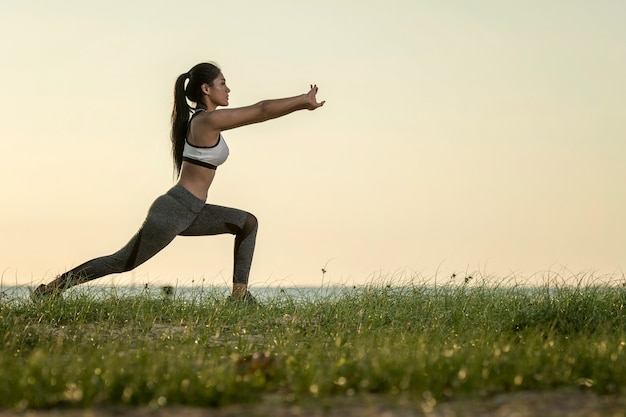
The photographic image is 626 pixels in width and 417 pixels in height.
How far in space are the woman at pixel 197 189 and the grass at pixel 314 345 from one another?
369 mm

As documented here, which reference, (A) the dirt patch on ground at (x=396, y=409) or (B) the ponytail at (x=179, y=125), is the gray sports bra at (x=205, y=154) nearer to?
(B) the ponytail at (x=179, y=125)

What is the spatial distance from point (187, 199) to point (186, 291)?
1300 millimetres

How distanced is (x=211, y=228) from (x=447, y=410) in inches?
211

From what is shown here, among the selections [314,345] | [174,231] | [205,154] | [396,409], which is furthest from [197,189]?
[396,409]

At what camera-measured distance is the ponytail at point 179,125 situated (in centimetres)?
867

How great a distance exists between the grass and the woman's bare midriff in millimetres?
1160

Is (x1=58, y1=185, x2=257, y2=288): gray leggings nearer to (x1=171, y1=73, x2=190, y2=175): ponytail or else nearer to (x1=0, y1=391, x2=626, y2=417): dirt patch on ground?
(x1=171, y1=73, x2=190, y2=175): ponytail

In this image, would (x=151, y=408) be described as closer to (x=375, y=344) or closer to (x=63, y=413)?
Result: (x=63, y=413)

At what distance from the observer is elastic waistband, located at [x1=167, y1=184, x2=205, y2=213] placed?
844cm

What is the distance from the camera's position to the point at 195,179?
8.52 meters

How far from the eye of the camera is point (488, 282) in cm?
985

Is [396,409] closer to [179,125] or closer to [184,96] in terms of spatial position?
[179,125]

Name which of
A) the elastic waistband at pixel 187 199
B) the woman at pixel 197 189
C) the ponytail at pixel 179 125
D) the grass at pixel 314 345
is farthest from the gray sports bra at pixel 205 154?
the grass at pixel 314 345

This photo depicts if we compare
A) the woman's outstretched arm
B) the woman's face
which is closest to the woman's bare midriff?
the woman's outstretched arm
